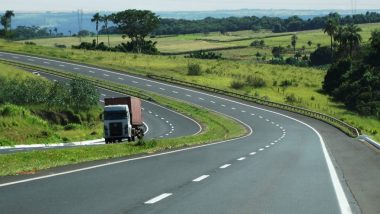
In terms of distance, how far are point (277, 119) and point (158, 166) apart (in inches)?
1983

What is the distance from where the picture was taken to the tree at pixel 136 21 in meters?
149

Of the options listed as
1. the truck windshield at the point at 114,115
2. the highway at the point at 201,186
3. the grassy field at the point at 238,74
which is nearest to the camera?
the highway at the point at 201,186

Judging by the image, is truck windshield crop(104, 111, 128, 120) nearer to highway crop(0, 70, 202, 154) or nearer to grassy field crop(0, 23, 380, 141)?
highway crop(0, 70, 202, 154)

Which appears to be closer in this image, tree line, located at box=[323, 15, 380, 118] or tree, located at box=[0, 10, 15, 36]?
tree line, located at box=[323, 15, 380, 118]

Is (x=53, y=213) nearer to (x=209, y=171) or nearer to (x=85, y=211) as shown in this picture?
(x=85, y=211)

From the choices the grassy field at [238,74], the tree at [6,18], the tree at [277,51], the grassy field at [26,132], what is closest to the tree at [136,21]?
the grassy field at [238,74]

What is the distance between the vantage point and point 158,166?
62.4 ft

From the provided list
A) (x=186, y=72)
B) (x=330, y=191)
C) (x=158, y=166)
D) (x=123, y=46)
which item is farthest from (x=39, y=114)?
(x=123, y=46)

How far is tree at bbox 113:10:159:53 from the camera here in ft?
488

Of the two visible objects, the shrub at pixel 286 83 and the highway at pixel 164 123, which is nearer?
the highway at pixel 164 123

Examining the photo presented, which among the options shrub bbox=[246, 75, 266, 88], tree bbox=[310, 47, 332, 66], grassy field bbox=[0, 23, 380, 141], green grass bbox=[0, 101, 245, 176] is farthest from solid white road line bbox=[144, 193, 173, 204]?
tree bbox=[310, 47, 332, 66]

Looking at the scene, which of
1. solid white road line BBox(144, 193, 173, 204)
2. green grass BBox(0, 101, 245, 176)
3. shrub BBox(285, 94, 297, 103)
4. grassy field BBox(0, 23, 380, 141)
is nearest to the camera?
solid white road line BBox(144, 193, 173, 204)

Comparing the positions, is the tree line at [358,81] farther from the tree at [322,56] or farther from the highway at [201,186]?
the highway at [201,186]

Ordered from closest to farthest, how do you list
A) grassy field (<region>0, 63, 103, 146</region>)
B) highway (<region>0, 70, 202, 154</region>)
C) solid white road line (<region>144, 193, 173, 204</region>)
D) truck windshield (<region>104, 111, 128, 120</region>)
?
solid white road line (<region>144, 193, 173, 204</region>)
grassy field (<region>0, 63, 103, 146</region>)
truck windshield (<region>104, 111, 128, 120</region>)
highway (<region>0, 70, 202, 154</region>)
